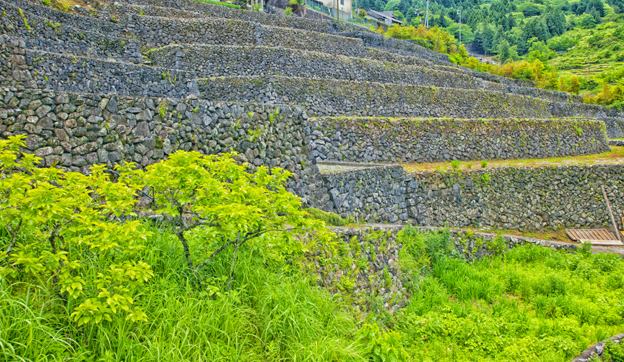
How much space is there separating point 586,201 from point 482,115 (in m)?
8.08

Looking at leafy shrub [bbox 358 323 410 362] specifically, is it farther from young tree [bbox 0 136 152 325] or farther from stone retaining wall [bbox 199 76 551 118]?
A: stone retaining wall [bbox 199 76 551 118]

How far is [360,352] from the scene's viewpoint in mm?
5023

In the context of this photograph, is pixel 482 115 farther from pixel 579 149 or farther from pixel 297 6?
Answer: pixel 297 6

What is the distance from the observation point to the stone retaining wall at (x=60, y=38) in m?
12.4

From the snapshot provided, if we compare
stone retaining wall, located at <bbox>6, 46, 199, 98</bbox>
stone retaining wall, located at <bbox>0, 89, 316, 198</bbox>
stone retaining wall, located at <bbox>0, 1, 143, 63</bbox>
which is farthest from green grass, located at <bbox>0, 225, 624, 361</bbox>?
stone retaining wall, located at <bbox>0, 1, 143, 63</bbox>

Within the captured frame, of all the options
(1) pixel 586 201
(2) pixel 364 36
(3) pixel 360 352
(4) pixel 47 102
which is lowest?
(1) pixel 586 201

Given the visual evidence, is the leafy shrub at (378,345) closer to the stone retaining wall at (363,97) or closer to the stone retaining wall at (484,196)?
the stone retaining wall at (484,196)

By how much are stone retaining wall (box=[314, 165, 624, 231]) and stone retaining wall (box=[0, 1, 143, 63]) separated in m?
10.8

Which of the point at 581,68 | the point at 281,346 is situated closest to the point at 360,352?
the point at 281,346

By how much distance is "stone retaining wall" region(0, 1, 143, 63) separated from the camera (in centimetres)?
1240

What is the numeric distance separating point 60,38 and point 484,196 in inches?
691

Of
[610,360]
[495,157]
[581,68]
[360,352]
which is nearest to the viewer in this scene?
[360,352]

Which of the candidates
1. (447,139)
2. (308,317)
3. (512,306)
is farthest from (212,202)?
(447,139)

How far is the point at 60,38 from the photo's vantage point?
1395cm
